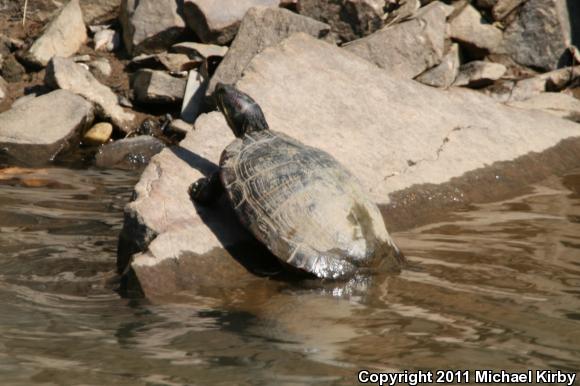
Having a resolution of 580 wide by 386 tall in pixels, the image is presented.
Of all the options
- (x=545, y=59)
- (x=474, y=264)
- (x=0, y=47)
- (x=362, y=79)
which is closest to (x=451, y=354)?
(x=474, y=264)

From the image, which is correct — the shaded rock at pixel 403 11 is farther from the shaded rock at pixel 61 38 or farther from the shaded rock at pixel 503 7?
the shaded rock at pixel 61 38

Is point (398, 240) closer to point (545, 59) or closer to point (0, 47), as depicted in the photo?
point (545, 59)

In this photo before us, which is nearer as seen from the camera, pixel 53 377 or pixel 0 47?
pixel 53 377

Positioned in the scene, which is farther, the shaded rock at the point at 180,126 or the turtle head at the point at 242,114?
the shaded rock at the point at 180,126

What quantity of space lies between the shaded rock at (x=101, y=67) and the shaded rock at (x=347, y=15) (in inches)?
90.9

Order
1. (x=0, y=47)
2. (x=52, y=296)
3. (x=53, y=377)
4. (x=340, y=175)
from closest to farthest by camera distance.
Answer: (x=53, y=377), (x=52, y=296), (x=340, y=175), (x=0, y=47)

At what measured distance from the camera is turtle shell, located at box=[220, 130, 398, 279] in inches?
185

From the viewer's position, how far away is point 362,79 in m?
7.18

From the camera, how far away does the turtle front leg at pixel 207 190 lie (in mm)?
5164

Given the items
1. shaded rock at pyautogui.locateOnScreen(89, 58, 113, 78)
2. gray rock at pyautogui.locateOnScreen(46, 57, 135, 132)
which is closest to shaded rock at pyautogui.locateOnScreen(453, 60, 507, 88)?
gray rock at pyautogui.locateOnScreen(46, 57, 135, 132)

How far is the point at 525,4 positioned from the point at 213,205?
20.9 ft

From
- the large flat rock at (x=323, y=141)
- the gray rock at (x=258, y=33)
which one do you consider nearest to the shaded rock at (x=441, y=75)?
the gray rock at (x=258, y=33)

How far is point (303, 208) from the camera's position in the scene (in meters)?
4.78

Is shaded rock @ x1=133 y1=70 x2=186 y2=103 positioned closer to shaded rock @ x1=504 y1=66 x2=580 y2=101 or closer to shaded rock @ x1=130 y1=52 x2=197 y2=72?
shaded rock @ x1=130 y1=52 x2=197 y2=72
